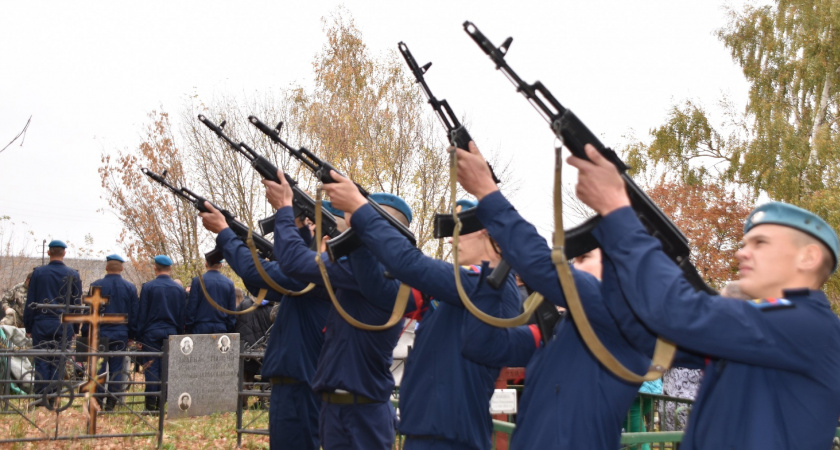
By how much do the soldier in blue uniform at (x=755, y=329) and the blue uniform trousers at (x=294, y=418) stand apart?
3.59m

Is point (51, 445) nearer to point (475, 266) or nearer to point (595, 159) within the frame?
point (475, 266)

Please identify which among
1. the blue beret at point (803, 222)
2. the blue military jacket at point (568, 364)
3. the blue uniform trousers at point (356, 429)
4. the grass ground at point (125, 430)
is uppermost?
the blue beret at point (803, 222)

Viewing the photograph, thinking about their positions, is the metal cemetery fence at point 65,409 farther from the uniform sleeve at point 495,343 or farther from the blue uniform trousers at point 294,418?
the uniform sleeve at point 495,343

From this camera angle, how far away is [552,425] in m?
3.08

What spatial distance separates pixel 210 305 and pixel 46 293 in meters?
2.37

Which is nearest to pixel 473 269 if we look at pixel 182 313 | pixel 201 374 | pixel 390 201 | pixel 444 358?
pixel 444 358

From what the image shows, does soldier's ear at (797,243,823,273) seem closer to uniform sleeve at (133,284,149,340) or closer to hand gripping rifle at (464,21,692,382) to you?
hand gripping rifle at (464,21,692,382)

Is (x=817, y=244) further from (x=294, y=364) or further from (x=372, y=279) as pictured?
(x=294, y=364)

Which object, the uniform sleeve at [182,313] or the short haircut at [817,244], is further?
the uniform sleeve at [182,313]

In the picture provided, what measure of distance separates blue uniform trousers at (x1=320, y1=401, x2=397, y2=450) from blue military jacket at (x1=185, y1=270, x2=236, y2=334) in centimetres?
715

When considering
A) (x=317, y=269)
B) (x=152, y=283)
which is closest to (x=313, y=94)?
(x=152, y=283)

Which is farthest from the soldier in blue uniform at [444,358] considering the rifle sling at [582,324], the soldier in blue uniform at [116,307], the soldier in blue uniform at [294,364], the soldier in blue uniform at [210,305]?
the soldier in blue uniform at [116,307]

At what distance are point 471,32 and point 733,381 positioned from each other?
1.77 m

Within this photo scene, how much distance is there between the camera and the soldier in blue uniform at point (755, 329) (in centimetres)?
249
